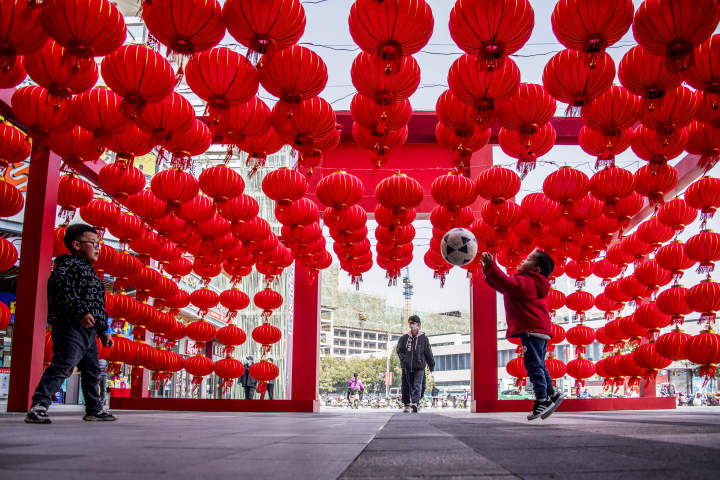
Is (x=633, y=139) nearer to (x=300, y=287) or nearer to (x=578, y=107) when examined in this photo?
(x=578, y=107)

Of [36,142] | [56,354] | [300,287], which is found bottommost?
[56,354]

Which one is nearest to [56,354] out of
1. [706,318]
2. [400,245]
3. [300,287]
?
[400,245]

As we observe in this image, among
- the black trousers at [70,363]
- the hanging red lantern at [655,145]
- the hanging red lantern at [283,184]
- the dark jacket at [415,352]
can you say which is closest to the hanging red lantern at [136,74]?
the black trousers at [70,363]

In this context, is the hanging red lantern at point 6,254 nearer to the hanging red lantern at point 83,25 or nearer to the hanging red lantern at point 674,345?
the hanging red lantern at point 83,25

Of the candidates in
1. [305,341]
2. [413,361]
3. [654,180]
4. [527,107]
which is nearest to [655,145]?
[654,180]

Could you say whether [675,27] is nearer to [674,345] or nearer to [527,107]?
[527,107]

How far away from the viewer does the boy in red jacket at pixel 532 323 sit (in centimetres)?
516

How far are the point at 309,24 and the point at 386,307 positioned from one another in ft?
264

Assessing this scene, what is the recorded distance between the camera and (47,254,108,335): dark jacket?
4484 millimetres

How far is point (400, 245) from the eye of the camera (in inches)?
400

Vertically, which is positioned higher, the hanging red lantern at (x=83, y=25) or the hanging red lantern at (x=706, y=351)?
the hanging red lantern at (x=83, y=25)

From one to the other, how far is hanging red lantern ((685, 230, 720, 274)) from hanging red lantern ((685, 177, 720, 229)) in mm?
494

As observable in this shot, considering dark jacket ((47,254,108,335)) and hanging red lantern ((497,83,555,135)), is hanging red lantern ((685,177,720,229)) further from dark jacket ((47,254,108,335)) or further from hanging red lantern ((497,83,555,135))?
→ dark jacket ((47,254,108,335))

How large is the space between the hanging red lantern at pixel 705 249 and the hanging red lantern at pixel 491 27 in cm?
534
